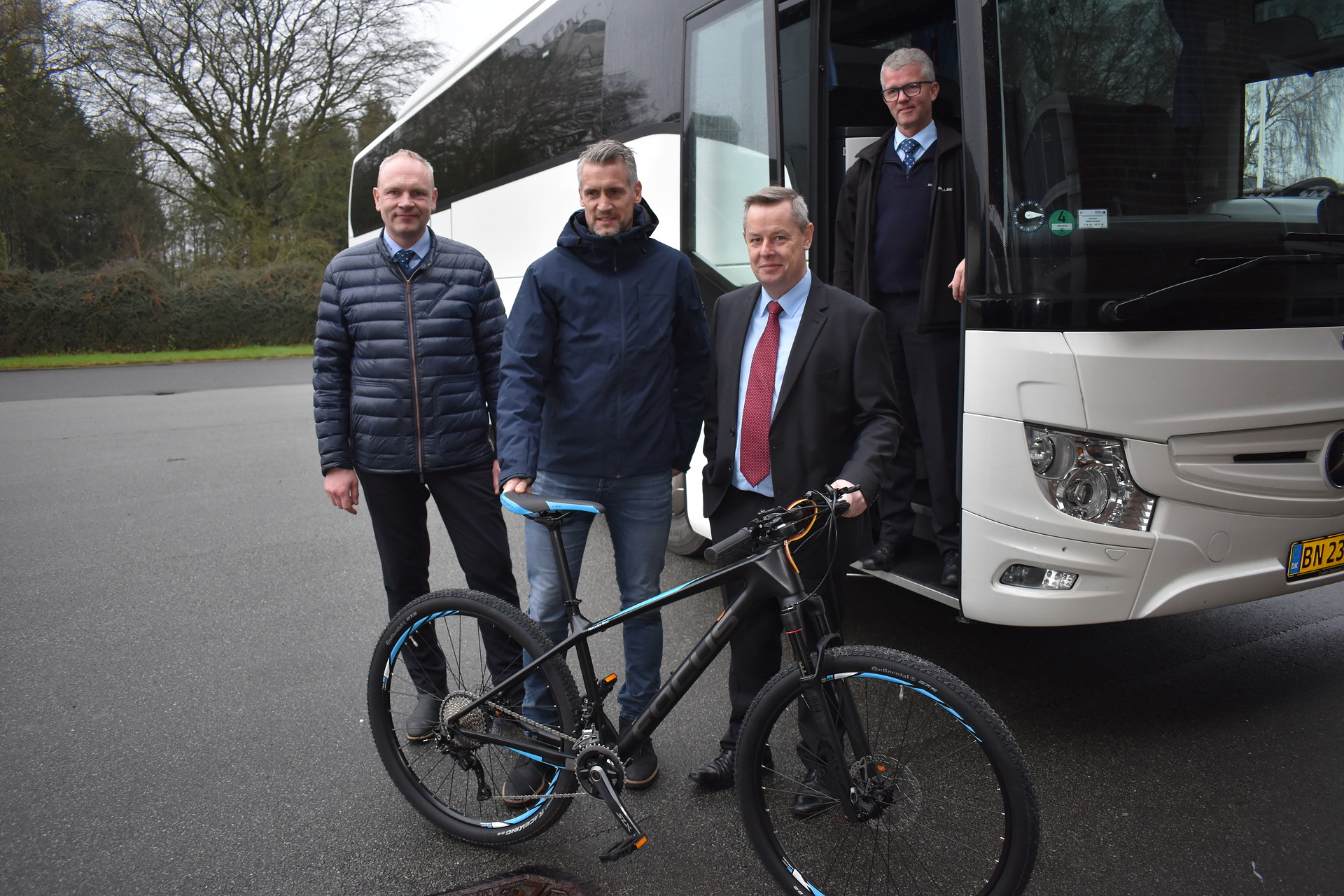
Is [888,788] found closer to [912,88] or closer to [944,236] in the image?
[944,236]

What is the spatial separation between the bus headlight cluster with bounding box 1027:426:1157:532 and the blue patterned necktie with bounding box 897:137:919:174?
59.3 inches

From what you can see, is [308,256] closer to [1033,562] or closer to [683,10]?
[683,10]

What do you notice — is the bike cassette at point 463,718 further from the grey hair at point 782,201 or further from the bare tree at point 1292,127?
the bare tree at point 1292,127

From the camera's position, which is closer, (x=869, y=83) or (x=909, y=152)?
(x=909, y=152)

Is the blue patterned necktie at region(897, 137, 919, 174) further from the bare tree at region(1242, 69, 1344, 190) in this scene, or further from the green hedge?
the green hedge

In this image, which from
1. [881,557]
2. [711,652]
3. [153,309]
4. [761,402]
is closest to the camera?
[711,652]

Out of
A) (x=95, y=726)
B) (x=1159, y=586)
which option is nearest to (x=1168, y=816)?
(x=1159, y=586)

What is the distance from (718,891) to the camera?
2.69 metres

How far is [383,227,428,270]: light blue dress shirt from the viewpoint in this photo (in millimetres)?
3277

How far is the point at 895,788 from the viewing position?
2455 millimetres

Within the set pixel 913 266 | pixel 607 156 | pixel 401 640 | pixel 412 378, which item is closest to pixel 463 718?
pixel 401 640

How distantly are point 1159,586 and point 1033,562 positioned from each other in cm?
40

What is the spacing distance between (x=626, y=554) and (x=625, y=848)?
941mm

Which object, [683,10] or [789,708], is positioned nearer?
[789,708]
